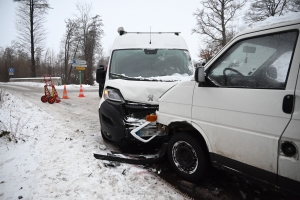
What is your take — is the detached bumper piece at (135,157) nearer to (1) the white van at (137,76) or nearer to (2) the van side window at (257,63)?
(1) the white van at (137,76)

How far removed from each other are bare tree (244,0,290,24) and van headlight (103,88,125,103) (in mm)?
20815

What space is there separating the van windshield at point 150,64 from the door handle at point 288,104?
2.63 m

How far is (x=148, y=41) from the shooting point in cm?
516

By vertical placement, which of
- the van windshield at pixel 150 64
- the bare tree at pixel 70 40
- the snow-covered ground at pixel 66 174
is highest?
the bare tree at pixel 70 40

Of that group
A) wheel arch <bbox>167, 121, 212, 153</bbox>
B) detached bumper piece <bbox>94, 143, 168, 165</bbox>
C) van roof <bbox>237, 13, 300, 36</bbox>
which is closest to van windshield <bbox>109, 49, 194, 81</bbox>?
wheel arch <bbox>167, 121, 212, 153</bbox>

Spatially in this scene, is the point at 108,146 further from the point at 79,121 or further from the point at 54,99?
the point at 54,99

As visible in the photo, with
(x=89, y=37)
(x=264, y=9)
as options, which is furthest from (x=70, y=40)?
(x=264, y=9)

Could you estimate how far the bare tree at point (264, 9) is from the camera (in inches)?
753

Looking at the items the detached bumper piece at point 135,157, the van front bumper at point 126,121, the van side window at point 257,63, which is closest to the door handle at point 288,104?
the van side window at point 257,63

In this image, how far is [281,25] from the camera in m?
1.97

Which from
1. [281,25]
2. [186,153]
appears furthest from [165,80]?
[281,25]

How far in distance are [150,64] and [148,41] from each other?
86 centimetres

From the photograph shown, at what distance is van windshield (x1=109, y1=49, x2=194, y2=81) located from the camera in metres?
4.51

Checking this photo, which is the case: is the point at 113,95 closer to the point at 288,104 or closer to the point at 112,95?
the point at 112,95
